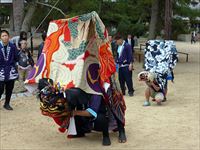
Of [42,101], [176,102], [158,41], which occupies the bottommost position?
[176,102]

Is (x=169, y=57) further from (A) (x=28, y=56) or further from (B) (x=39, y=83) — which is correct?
(B) (x=39, y=83)

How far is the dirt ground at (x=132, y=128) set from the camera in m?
6.16

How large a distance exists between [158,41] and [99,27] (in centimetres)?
372

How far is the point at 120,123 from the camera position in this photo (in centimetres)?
633

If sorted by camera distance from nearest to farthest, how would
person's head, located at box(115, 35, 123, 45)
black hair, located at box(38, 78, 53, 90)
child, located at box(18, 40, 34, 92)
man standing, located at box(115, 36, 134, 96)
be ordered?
black hair, located at box(38, 78, 53, 90), person's head, located at box(115, 35, 123, 45), man standing, located at box(115, 36, 134, 96), child, located at box(18, 40, 34, 92)

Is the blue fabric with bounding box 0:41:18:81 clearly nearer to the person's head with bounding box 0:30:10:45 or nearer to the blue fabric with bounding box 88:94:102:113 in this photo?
the person's head with bounding box 0:30:10:45

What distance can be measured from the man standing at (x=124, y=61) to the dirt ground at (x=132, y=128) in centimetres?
62

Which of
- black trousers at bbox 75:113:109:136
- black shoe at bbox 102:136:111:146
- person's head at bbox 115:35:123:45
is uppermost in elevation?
person's head at bbox 115:35:123:45

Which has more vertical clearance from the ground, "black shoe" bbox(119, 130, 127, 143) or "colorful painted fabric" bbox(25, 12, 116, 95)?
"colorful painted fabric" bbox(25, 12, 116, 95)

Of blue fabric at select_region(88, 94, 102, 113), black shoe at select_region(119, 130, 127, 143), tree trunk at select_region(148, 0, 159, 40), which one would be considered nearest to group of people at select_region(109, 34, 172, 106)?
black shoe at select_region(119, 130, 127, 143)

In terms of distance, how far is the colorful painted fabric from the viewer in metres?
5.69

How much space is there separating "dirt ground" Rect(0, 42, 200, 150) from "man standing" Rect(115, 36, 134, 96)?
62 centimetres

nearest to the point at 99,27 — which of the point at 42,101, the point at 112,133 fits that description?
the point at 42,101

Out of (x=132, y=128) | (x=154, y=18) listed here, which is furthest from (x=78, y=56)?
(x=154, y=18)
